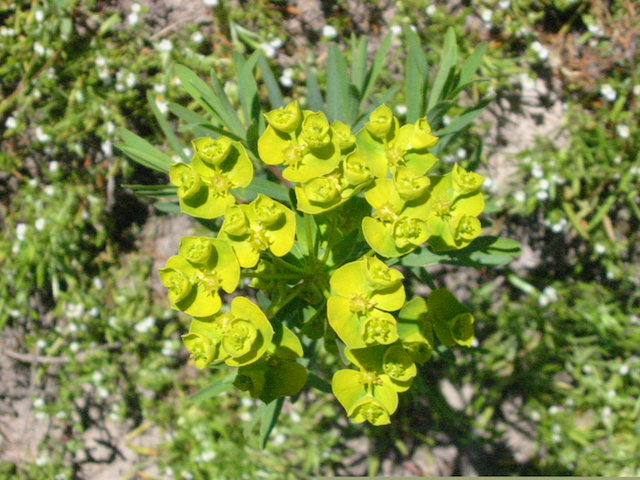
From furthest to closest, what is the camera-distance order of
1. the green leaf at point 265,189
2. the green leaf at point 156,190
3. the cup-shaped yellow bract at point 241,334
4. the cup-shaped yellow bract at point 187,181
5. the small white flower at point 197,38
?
the small white flower at point 197,38 → the green leaf at point 156,190 → the green leaf at point 265,189 → the cup-shaped yellow bract at point 187,181 → the cup-shaped yellow bract at point 241,334

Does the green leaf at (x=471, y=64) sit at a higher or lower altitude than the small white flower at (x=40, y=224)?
higher

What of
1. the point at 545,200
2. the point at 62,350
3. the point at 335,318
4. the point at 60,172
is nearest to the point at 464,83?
the point at 335,318

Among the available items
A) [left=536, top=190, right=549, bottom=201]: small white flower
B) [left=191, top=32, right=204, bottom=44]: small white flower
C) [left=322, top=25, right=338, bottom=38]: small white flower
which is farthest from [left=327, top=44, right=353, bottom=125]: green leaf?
[left=536, top=190, right=549, bottom=201]: small white flower

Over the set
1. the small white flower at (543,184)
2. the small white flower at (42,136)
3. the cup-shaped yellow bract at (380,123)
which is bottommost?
the small white flower at (543,184)

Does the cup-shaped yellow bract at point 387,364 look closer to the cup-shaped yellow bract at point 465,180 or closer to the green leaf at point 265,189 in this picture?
the cup-shaped yellow bract at point 465,180

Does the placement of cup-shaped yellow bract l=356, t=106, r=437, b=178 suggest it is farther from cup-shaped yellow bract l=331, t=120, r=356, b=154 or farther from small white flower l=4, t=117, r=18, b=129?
small white flower l=4, t=117, r=18, b=129

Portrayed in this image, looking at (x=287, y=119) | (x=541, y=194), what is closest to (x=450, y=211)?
(x=287, y=119)

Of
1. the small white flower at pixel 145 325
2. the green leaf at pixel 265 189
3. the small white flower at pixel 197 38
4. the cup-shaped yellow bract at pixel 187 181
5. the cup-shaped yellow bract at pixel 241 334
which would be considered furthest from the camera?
the small white flower at pixel 145 325

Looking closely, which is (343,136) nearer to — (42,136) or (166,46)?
(166,46)

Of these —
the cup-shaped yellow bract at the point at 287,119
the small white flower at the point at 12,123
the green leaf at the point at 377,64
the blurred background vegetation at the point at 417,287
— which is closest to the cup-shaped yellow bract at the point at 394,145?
the cup-shaped yellow bract at the point at 287,119
